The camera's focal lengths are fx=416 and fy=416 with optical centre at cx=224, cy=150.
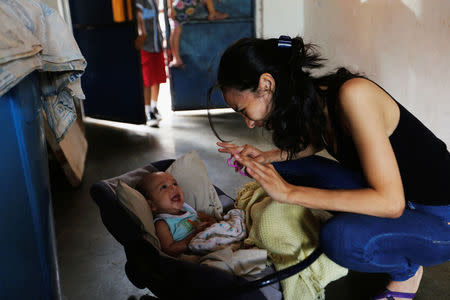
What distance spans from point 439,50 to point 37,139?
1846 millimetres

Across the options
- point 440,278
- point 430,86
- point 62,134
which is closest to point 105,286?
point 62,134

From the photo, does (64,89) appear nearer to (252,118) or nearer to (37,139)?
(37,139)

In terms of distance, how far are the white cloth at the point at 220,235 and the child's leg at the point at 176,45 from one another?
3.25 m

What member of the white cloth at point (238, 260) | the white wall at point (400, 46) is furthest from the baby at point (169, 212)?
the white wall at point (400, 46)

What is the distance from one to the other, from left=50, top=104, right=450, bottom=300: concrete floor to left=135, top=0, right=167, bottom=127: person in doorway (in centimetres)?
22

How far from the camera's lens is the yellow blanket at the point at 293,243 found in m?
1.30

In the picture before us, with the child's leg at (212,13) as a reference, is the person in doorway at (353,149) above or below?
below

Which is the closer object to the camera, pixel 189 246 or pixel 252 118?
pixel 252 118

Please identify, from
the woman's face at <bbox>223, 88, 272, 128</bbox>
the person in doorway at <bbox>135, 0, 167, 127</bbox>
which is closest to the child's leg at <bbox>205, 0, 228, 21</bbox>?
the person in doorway at <bbox>135, 0, 167, 127</bbox>

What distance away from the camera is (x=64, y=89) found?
136 cm

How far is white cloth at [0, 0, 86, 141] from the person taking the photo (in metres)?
0.81

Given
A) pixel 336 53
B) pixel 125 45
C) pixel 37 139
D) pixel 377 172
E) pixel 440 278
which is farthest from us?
pixel 125 45

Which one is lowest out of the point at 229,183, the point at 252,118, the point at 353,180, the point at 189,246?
the point at 229,183

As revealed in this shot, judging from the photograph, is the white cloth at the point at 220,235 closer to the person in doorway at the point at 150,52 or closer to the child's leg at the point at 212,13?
→ the person in doorway at the point at 150,52
